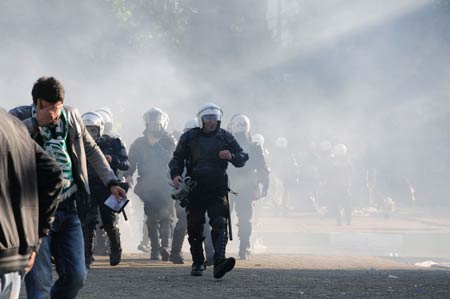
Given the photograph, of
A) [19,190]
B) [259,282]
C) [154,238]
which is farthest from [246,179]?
[19,190]

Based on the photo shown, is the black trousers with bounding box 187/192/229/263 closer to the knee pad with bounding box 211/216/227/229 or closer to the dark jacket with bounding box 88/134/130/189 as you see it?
the knee pad with bounding box 211/216/227/229

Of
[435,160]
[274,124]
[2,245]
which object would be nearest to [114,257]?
[2,245]

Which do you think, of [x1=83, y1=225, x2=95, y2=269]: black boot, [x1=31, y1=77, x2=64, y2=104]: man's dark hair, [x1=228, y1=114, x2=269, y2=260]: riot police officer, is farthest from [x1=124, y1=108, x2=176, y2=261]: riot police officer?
[x1=31, y1=77, x2=64, y2=104]: man's dark hair

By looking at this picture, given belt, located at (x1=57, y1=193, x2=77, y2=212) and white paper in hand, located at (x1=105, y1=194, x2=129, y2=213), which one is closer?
belt, located at (x1=57, y1=193, x2=77, y2=212)

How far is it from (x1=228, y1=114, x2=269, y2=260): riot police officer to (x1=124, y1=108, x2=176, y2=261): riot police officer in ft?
5.25

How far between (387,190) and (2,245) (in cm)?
3383

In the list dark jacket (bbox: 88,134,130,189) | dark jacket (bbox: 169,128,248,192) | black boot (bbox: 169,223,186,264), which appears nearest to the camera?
dark jacket (bbox: 169,128,248,192)

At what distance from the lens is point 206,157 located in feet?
34.8

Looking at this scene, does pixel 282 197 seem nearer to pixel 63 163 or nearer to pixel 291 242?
pixel 291 242

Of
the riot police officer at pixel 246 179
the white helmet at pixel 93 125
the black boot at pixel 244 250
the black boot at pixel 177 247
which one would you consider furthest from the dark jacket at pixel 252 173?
the white helmet at pixel 93 125

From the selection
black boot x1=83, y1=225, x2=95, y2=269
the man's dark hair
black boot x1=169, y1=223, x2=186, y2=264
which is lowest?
the man's dark hair

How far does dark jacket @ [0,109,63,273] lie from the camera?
13.4 feet

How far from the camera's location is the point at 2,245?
4059 millimetres

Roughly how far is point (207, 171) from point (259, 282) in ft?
4.01
